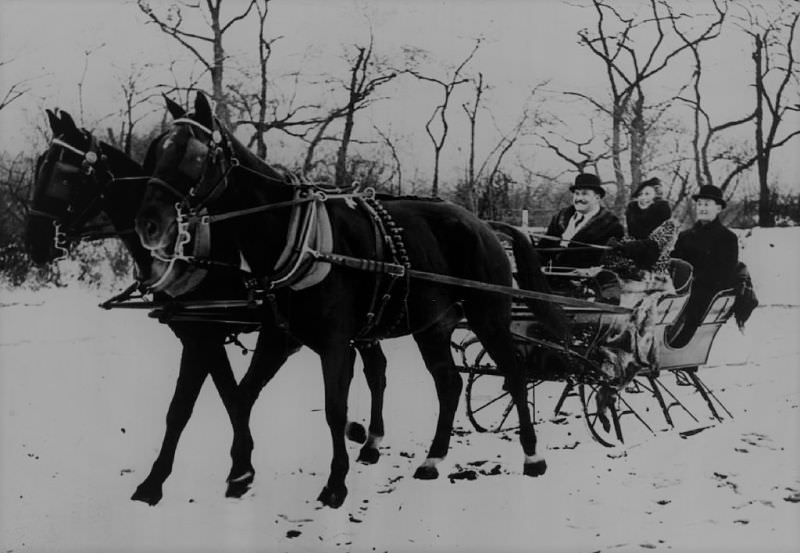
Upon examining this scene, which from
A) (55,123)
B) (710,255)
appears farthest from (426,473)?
(55,123)

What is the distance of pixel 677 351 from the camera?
6363 millimetres

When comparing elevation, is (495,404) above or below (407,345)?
below

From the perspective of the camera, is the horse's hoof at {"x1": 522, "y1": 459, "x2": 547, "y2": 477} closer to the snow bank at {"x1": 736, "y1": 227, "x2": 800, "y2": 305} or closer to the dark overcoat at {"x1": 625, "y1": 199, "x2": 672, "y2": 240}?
the dark overcoat at {"x1": 625, "y1": 199, "x2": 672, "y2": 240}

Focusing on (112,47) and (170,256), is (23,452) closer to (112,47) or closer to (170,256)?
(170,256)

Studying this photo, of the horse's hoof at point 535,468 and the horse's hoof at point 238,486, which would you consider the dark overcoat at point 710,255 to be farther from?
the horse's hoof at point 238,486

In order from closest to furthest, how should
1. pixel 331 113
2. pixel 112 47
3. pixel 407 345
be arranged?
pixel 112 47
pixel 331 113
pixel 407 345

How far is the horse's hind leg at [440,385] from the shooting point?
565cm

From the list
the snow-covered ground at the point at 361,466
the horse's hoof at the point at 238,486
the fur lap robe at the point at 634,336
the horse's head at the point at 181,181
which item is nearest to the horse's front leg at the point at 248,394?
the horse's hoof at the point at 238,486

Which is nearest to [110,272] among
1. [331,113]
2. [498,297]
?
[331,113]

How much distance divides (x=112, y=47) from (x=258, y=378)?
3.18 m

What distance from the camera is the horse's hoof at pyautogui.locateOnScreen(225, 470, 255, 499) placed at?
5.07 metres

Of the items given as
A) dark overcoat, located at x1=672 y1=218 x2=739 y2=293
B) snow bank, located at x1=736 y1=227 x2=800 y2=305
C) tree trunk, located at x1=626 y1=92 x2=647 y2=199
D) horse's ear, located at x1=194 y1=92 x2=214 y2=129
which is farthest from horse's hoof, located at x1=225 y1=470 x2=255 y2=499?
snow bank, located at x1=736 y1=227 x2=800 y2=305

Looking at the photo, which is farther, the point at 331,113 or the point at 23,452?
the point at 331,113

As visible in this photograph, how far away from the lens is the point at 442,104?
7062mm
